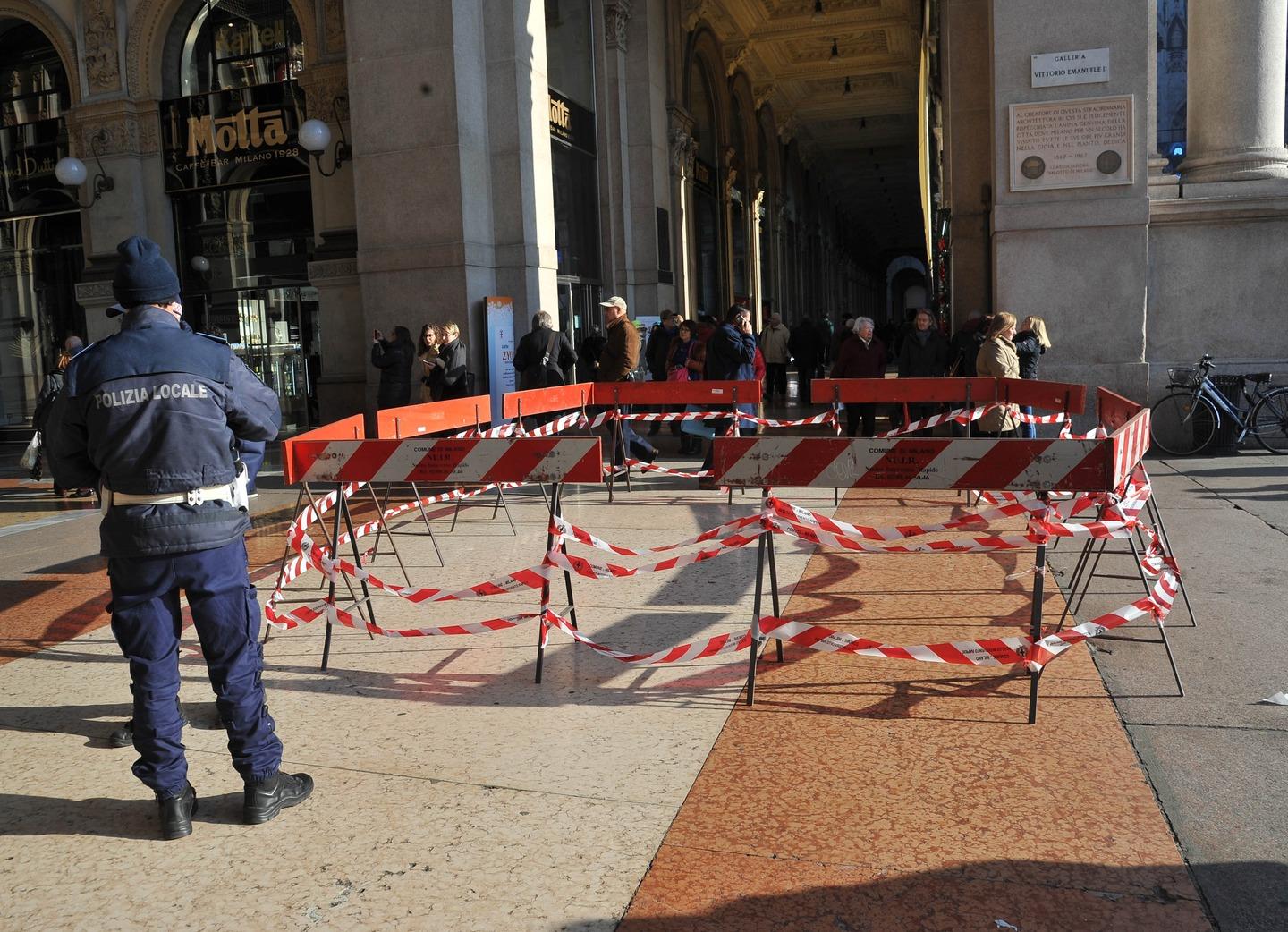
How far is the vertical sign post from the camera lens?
1377 cm

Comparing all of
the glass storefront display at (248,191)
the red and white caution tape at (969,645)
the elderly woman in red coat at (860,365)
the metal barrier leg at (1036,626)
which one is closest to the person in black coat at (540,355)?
the elderly woman in red coat at (860,365)

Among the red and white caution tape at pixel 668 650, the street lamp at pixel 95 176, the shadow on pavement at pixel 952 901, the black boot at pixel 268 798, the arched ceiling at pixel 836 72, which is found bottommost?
the shadow on pavement at pixel 952 901

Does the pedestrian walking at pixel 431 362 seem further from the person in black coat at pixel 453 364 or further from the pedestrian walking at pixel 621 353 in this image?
the pedestrian walking at pixel 621 353

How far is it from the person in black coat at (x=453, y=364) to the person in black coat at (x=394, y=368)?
1.83 ft

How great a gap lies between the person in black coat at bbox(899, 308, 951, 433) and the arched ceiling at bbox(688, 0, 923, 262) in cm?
1415

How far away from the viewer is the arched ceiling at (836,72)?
28.1 m

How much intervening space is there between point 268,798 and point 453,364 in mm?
8879

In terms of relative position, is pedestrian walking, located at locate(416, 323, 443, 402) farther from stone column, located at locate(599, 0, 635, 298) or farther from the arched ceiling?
the arched ceiling

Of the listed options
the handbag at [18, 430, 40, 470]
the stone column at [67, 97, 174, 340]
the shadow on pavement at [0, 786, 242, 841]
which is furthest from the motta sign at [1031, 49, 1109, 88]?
the stone column at [67, 97, 174, 340]

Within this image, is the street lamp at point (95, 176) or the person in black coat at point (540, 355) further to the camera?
the street lamp at point (95, 176)

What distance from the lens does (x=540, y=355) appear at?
12.7 m

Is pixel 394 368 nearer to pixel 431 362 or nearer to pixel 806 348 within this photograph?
pixel 431 362

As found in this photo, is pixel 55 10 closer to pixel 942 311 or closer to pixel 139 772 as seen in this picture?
pixel 942 311

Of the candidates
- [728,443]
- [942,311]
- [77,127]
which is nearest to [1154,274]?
[942,311]
